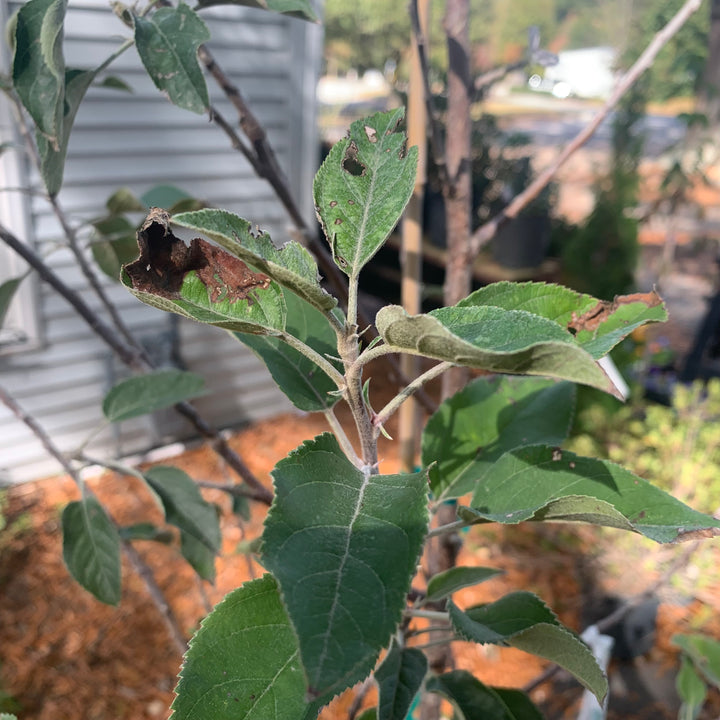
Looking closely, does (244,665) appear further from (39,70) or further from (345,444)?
(39,70)

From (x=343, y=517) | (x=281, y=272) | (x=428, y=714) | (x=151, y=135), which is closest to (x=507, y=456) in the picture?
(x=343, y=517)

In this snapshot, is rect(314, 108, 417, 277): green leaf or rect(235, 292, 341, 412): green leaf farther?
rect(235, 292, 341, 412): green leaf

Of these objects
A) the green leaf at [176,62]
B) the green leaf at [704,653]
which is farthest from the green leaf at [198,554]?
the green leaf at [704,653]

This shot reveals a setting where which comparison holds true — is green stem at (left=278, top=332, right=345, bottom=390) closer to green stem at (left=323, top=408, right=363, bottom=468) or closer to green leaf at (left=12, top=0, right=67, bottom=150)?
green stem at (left=323, top=408, right=363, bottom=468)

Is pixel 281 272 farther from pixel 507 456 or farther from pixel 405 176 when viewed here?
pixel 507 456

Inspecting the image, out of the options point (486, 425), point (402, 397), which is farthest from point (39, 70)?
point (486, 425)

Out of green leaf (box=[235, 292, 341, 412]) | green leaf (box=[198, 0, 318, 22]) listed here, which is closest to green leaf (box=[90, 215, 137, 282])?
green leaf (box=[198, 0, 318, 22])
